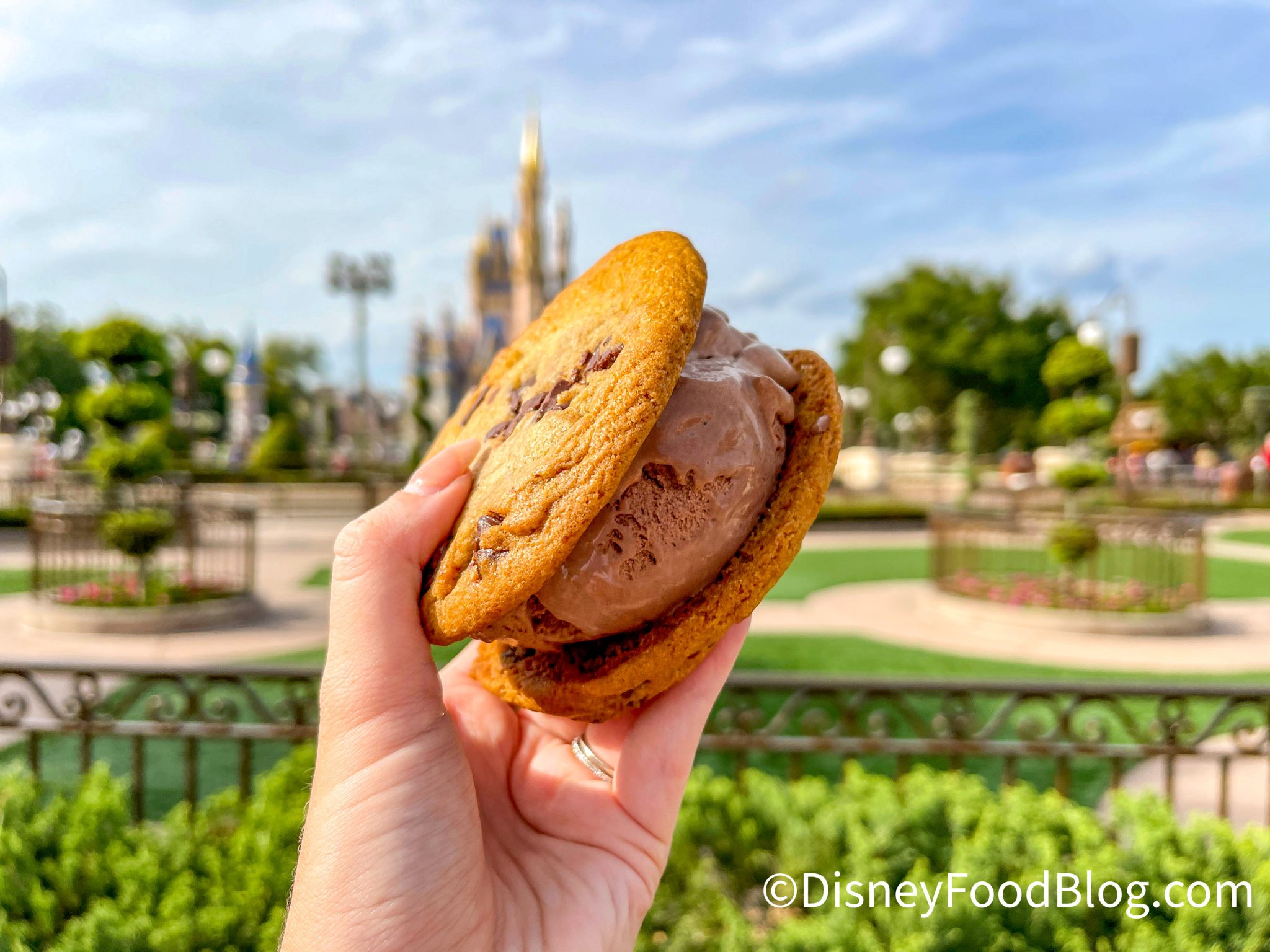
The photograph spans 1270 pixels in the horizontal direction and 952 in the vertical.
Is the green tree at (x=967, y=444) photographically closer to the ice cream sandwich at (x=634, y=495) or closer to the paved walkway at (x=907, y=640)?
the paved walkway at (x=907, y=640)

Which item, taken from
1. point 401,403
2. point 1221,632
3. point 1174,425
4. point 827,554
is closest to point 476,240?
point 401,403

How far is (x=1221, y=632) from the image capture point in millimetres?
9938

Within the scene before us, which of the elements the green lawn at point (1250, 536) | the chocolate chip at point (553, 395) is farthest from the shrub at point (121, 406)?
the green lawn at point (1250, 536)

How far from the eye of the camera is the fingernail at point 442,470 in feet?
5.61

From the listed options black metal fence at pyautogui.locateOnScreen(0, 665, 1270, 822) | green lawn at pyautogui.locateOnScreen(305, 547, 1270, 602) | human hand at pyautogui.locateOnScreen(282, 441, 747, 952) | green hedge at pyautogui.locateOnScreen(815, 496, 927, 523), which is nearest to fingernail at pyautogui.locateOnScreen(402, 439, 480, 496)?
human hand at pyautogui.locateOnScreen(282, 441, 747, 952)

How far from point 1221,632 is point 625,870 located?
1081 cm

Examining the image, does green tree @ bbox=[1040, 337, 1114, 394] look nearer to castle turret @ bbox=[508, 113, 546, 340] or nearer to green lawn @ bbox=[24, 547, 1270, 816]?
green lawn @ bbox=[24, 547, 1270, 816]

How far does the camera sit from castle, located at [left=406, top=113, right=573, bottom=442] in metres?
83.1

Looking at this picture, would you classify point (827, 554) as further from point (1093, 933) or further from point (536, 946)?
point (536, 946)

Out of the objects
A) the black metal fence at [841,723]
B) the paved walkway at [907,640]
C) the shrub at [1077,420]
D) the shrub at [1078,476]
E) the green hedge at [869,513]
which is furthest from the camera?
the green hedge at [869,513]

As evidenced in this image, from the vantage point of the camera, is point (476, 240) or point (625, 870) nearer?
point (625, 870)

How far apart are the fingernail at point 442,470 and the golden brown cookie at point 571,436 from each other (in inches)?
1.2

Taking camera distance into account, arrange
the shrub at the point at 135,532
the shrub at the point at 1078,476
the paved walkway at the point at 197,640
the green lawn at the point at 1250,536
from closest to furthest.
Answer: the paved walkway at the point at 197,640 < the shrub at the point at 135,532 < the shrub at the point at 1078,476 < the green lawn at the point at 1250,536

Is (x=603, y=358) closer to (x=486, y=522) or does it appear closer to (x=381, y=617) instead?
(x=486, y=522)
